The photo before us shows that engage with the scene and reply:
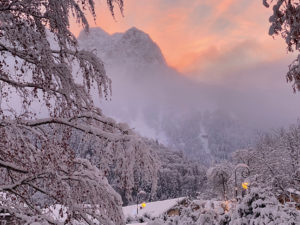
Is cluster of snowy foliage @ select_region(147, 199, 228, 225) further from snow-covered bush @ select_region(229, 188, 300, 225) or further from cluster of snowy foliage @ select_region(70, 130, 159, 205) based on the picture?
cluster of snowy foliage @ select_region(70, 130, 159, 205)

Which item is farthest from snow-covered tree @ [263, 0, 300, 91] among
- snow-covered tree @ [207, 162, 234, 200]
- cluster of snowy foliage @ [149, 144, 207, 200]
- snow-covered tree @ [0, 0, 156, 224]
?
cluster of snowy foliage @ [149, 144, 207, 200]

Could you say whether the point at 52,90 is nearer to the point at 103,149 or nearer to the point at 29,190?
the point at 103,149

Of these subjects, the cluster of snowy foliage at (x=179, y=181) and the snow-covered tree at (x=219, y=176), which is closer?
the snow-covered tree at (x=219, y=176)

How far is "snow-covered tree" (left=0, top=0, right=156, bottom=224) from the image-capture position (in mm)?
3266

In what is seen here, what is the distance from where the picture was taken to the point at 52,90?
11.4 ft

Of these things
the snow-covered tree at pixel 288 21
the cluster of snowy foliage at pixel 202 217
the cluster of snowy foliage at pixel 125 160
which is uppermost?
the snow-covered tree at pixel 288 21

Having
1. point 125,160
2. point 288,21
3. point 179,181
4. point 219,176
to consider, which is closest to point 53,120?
point 125,160

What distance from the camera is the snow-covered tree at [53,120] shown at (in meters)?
3.27

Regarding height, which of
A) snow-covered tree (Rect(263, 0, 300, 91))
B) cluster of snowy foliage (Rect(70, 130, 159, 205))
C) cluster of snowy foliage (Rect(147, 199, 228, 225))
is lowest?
cluster of snowy foliage (Rect(147, 199, 228, 225))

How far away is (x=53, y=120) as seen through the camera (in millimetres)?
3676

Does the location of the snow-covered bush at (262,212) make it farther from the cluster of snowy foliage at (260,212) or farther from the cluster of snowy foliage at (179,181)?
the cluster of snowy foliage at (179,181)

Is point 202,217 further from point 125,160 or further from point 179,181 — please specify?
point 179,181

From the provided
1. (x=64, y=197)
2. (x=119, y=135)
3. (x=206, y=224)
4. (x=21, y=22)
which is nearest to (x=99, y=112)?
(x=119, y=135)

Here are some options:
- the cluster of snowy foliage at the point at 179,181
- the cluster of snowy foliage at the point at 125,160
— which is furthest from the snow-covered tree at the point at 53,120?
the cluster of snowy foliage at the point at 179,181
